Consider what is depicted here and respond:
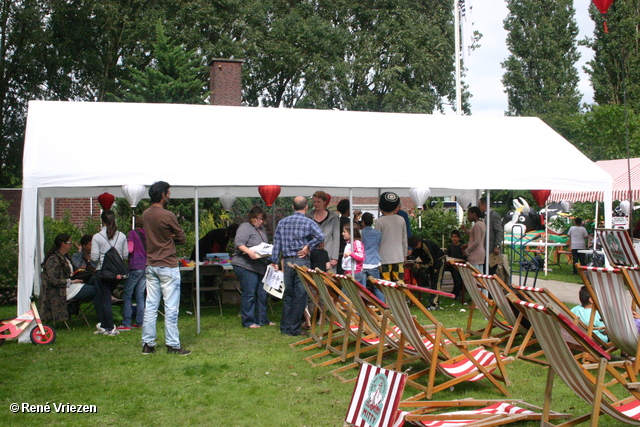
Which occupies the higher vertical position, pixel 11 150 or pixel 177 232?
pixel 11 150

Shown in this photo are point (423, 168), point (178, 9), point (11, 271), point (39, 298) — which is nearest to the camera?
point (39, 298)

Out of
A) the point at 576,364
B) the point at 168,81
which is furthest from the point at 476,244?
the point at 168,81

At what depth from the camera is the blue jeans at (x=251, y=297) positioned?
26.7 feet

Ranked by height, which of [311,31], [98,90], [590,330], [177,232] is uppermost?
[311,31]

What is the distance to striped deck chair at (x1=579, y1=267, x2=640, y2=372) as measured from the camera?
4938 mm

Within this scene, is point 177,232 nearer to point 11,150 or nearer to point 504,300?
point 504,300

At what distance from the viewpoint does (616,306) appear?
16.5ft

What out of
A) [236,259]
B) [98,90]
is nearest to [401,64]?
[98,90]

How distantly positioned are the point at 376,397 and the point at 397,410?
18 cm

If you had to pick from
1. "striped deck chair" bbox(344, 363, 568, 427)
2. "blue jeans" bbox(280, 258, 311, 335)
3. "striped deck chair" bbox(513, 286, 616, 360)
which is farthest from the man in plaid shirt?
"striped deck chair" bbox(344, 363, 568, 427)

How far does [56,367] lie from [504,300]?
436cm

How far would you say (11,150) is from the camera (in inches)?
1188

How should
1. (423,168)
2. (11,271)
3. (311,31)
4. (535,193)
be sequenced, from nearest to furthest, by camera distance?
(423,168)
(535,193)
(11,271)
(311,31)

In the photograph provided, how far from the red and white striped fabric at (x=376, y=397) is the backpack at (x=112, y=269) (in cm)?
477
